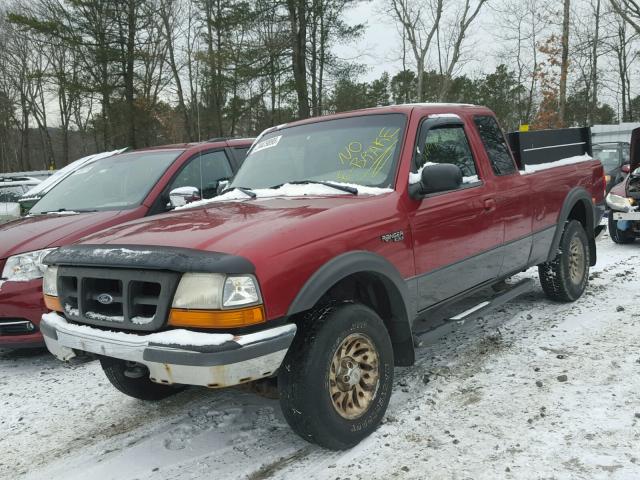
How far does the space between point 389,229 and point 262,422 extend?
152 cm

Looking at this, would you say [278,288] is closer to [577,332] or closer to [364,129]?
[364,129]

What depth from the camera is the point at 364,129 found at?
3980 mm

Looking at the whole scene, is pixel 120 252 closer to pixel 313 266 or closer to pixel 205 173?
pixel 313 266

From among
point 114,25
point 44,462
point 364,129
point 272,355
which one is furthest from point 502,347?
point 114,25

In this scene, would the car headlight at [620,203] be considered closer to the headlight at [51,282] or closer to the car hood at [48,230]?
the car hood at [48,230]

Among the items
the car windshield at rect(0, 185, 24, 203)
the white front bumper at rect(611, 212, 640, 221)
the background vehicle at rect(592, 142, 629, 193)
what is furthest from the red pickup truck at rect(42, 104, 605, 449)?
the car windshield at rect(0, 185, 24, 203)

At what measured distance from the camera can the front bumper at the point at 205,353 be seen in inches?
98.3

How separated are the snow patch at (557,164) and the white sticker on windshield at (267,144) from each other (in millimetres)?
2272

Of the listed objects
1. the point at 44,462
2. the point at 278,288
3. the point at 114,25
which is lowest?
the point at 44,462

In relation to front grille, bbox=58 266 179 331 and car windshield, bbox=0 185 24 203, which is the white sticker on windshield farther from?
car windshield, bbox=0 185 24 203

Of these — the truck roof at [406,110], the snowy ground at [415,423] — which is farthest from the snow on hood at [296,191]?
the snowy ground at [415,423]

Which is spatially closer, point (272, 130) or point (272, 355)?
point (272, 355)

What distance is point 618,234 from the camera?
30.2 ft

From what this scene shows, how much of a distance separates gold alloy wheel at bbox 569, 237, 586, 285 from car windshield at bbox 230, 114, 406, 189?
2.99m
